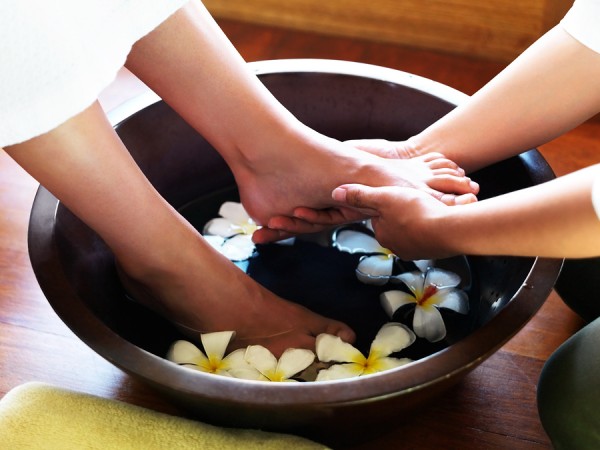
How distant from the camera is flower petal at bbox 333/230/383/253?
1.14 metres

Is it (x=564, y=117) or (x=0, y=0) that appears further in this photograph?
(x=564, y=117)

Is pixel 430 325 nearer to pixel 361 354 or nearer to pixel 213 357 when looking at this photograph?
pixel 361 354

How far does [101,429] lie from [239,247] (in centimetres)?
37

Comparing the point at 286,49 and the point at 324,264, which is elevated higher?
the point at 286,49

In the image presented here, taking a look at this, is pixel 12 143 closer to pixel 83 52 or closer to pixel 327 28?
pixel 83 52

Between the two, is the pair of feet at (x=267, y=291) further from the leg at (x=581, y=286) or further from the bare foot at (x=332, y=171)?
the leg at (x=581, y=286)

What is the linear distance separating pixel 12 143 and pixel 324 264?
52 cm

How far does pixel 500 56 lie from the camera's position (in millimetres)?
1551

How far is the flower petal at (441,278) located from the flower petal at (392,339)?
0.09m

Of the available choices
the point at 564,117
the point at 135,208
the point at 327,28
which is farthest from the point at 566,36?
the point at 327,28

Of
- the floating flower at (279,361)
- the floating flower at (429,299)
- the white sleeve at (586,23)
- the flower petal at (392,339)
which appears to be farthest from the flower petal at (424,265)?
the white sleeve at (586,23)

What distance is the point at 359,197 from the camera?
945 mm

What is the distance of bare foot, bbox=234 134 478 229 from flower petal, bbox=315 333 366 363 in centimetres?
17

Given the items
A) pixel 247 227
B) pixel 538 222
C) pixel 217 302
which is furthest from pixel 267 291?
pixel 538 222
